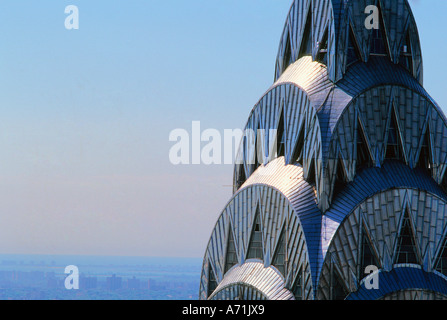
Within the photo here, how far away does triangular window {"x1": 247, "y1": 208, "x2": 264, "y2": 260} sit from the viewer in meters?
108

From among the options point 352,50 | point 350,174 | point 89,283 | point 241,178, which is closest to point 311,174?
point 350,174

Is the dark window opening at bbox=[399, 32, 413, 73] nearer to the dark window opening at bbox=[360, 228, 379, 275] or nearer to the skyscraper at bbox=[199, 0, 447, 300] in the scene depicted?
the skyscraper at bbox=[199, 0, 447, 300]

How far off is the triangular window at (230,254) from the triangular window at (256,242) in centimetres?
460

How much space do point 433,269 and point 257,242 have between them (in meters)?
20.8

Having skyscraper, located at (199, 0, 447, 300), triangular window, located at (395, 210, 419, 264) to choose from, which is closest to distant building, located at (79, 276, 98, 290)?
skyscraper, located at (199, 0, 447, 300)

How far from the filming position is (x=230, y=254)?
115750mm

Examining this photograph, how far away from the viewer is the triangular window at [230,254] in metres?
115

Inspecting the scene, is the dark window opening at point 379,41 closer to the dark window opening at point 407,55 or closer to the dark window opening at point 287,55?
the dark window opening at point 407,55

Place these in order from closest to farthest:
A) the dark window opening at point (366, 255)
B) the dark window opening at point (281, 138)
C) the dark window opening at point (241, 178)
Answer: the dark window opening at point (366, 255)
the dark window opening at point (281, 138)
the dark window opening at point (241, 178)

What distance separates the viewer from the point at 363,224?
9581 centimetres

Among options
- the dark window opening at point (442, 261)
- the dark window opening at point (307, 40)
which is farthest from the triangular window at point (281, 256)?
the dark window opening at point (307, 40)

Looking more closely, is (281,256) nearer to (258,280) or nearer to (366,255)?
(258,280)

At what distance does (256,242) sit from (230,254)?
24.5ft
